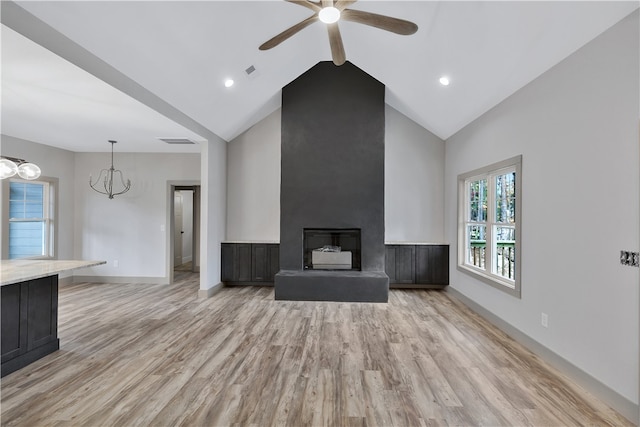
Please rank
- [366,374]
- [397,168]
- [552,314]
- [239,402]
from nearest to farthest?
[239,402]
[366,374]
[552,314]
[397,168]

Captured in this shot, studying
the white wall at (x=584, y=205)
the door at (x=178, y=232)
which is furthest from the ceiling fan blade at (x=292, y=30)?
the door at (x=178, y=232)

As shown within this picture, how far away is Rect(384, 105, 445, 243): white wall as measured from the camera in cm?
669

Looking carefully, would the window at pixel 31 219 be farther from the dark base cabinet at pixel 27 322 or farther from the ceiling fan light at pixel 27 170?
the dark base cabinet at pixel 27 322

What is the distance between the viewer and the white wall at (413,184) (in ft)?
22.0

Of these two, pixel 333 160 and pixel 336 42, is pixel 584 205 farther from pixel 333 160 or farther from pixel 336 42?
pixel 333 160

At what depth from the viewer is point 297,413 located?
2.39 meters

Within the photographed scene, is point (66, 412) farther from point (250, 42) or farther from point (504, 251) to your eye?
point (504, 251)

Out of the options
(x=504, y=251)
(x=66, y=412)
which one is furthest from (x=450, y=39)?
(x=66, y=412)

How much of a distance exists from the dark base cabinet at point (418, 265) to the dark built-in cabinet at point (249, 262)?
6.90 ft

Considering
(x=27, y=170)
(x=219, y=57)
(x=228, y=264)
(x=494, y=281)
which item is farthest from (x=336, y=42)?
(x=228, y=264)

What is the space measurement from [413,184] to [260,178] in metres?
2.87

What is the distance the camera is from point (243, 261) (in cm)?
662

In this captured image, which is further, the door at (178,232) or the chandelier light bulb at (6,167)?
the door at (178,232)

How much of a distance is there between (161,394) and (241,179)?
15.3 feet
